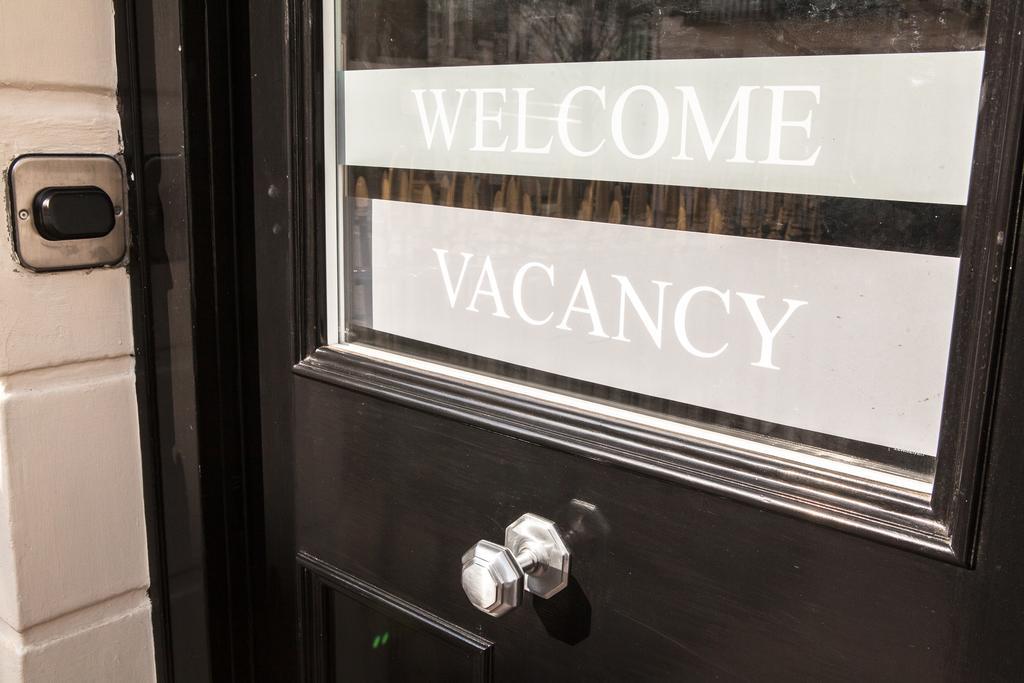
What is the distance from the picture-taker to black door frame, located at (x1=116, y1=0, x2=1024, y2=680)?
945 mm

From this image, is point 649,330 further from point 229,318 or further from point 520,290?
point 229,318

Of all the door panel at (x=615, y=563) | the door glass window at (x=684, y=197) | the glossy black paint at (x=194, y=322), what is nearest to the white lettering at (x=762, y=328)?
the door glass window at (x=684, y=197)

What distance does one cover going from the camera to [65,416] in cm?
102

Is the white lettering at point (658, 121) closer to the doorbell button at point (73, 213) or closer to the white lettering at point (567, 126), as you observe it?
the white lettering at point (567, 126)

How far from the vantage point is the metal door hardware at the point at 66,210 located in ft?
3.09

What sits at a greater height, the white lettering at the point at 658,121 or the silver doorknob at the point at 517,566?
the white lettering at the point at 658,121

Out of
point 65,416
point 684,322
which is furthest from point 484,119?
point 65,416

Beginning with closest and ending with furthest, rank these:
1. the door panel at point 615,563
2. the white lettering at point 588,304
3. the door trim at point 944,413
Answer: the door trim at point 944,413 < the door panel at point 615,563 < the white lettering at point 588,304

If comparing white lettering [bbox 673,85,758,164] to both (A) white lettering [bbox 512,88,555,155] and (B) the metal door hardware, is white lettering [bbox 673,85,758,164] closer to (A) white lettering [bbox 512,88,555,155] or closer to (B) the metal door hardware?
(A) white lettering [bbox 512,88,555,155]

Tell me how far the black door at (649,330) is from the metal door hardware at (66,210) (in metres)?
0.16

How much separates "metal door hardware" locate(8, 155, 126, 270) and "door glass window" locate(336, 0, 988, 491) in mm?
273

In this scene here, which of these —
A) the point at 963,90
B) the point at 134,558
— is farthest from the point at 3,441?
the point at 963,90

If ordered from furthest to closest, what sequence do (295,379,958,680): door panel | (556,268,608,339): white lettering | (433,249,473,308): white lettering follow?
1. (433,249,473,308): white lettering
2. (556,268,608,339): white lettering
3. (295,379,958,680): door panel

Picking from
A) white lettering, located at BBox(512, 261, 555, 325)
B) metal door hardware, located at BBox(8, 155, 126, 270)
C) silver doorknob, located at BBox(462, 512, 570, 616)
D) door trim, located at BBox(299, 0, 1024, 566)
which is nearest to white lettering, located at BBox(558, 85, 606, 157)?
white lettering, located at BBox(512, 261, 555, 325)
